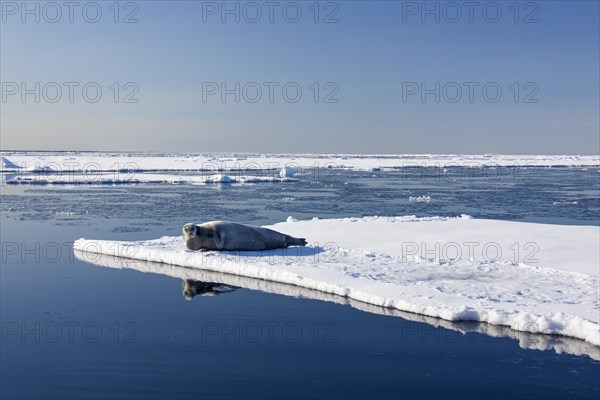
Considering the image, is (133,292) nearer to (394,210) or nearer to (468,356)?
(468,356)

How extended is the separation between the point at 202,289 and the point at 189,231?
7.65 ft

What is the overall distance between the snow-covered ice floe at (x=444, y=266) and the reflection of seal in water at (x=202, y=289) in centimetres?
73

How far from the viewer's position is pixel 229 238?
10.7 m

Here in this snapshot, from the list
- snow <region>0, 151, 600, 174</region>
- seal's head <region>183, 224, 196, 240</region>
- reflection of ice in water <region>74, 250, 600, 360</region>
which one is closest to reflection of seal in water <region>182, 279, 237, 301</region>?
reflection of ice in water <region>74, 250, 600, 360</region>

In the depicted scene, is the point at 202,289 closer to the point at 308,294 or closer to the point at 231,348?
the point at 308,294

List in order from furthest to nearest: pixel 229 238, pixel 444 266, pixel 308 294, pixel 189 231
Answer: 1. pixel 229 238
2. pixel 189 231
3. pixel 444 266
4. pixel 308 294

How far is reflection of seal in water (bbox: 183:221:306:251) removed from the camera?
34.5ft

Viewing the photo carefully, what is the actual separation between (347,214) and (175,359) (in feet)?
42.5

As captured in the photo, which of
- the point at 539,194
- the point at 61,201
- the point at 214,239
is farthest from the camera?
the point at 539,194

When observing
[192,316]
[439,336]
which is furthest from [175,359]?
[439,336]

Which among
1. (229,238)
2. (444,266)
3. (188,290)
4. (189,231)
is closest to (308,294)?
(188,290)

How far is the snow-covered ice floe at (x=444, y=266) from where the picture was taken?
6.82 metres

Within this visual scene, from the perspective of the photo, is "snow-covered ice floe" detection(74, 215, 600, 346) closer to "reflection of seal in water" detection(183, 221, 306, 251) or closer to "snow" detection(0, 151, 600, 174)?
"reflection of seal in water" detection(183, 221, 306, 251)

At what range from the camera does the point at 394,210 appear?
19.2 m
